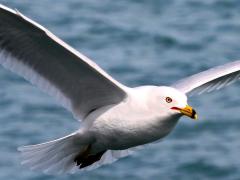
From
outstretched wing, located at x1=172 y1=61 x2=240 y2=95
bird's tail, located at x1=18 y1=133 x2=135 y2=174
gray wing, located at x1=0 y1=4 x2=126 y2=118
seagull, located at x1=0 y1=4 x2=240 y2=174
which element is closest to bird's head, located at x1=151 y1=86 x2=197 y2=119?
seagull, located at x1=0 y1=4 x2=240 y2=174

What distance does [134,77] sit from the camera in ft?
43.2

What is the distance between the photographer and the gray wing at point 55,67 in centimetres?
820

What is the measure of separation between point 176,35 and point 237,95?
1952mm

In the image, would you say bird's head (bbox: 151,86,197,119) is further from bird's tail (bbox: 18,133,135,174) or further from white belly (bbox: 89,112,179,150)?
bird's tail (bbox: 18,133,135,174)

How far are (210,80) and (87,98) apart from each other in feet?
3.18

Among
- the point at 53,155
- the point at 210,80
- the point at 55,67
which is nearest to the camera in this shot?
the point at 55,67

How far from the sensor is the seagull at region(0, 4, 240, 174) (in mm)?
8172

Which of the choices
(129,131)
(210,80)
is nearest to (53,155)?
(129,131)

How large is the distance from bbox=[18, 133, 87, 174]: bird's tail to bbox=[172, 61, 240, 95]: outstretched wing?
0.93 m

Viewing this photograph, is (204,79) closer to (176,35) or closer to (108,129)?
(108,129)

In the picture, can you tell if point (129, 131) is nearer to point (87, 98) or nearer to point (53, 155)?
point (87, 98)

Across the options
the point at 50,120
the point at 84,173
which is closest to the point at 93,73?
the point at 84,173

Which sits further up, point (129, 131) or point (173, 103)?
point (173, 103)

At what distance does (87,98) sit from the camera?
8.75 m
